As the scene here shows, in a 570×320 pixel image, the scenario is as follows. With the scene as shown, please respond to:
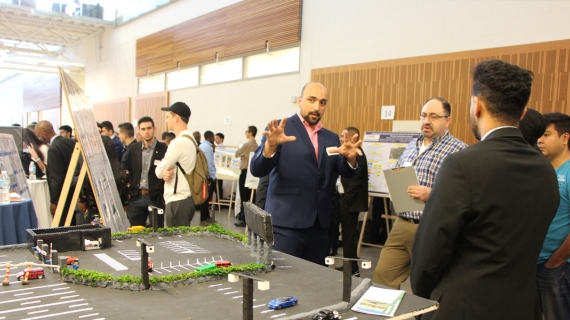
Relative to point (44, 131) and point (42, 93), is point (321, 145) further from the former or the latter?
point (42, 93)

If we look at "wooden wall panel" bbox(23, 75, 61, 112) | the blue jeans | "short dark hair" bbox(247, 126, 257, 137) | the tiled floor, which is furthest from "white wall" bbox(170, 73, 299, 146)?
"wooden wall panel" bbox(23, 75, 61, 112)

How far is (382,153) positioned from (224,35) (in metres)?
5.51

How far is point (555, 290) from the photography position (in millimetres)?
2270

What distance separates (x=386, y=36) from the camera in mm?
6504

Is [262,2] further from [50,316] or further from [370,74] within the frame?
[50,316]

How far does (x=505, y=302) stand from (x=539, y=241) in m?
0.23

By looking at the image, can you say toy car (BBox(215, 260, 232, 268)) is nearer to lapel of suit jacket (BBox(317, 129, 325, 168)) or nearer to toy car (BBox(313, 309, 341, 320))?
toy car (BBox(313, 309, 341, 320))

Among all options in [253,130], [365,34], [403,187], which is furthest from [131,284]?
[253,130]

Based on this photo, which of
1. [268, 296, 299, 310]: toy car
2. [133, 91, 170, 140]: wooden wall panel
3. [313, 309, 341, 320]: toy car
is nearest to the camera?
[313, 309, 341, 320]: toy car

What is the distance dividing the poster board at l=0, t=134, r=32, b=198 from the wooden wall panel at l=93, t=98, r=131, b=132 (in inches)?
384

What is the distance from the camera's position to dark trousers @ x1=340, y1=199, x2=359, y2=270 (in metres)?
4.61

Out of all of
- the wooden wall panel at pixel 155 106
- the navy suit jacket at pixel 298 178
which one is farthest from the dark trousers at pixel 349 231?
the wooden wall panel at pixel 155 106

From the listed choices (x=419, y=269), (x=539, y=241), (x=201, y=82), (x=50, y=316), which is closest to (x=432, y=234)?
(x=419, y=269)

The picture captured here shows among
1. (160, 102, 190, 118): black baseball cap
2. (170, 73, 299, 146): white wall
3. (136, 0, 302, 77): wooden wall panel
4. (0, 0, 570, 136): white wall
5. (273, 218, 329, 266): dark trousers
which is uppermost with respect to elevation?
(136, 0, 302, 77): wooden wall panel
